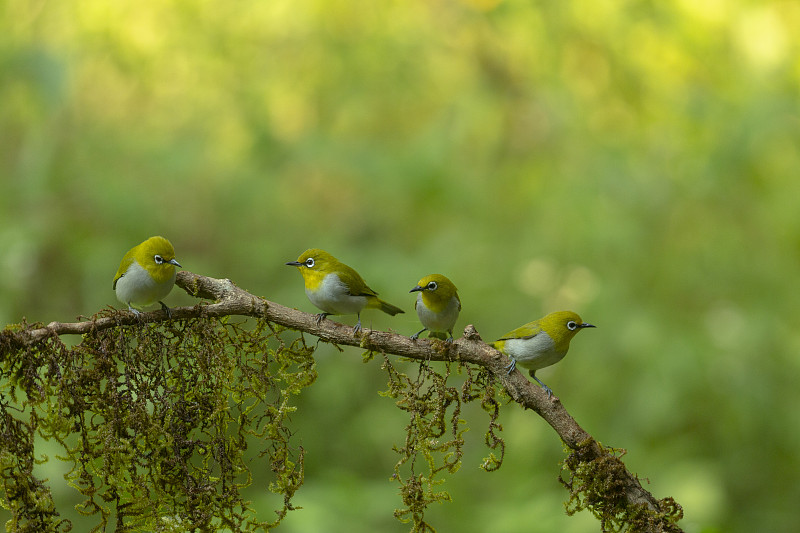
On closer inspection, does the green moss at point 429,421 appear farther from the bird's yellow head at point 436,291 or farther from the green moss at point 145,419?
the bird's yellow head at point 436,291

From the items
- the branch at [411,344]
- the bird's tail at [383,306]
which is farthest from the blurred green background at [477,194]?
the branch at [411,344]

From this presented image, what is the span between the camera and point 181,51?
7691 millimetres

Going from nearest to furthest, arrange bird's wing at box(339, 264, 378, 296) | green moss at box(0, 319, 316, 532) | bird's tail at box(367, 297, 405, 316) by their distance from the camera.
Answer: green moss at box(0, 319, 316, 532) < bird's wing at box(339, 264, 378, 296) < bird's tail at box(367, 297, 405, 316)

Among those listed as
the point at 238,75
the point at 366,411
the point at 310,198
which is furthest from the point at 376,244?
the point at 238,75

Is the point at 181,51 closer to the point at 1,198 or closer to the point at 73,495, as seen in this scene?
the point at 1,198

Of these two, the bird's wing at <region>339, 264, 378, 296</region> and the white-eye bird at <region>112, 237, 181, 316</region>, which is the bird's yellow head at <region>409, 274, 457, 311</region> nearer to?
the bird's wing at <region>339, 264, 378, 296</region>

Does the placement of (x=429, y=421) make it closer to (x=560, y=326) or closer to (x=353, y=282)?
(x=560, y=326)

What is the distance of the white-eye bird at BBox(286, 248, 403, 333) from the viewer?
3.16 meters

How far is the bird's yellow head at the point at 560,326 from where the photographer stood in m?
2.86

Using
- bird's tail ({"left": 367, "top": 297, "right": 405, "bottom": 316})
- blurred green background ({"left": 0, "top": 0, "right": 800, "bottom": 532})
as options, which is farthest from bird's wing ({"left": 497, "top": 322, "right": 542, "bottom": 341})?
blurred green background ({"left": 0, "top": 0, "right": 800, "bottom": 532})

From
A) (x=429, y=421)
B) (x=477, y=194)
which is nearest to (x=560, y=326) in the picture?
(x=429, y=421)

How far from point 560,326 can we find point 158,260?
1.51m

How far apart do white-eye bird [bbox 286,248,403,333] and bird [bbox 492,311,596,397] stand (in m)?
0.57

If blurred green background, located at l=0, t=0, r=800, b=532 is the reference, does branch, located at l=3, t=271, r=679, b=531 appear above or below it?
below
